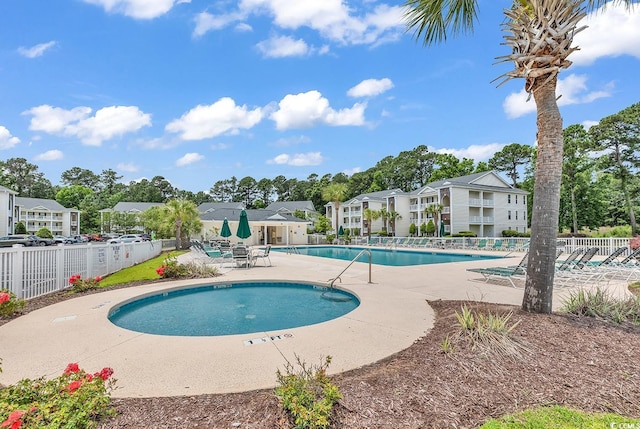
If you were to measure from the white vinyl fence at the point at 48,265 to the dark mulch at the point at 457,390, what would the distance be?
21.2 ft

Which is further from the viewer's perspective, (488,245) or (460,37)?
(488,245)

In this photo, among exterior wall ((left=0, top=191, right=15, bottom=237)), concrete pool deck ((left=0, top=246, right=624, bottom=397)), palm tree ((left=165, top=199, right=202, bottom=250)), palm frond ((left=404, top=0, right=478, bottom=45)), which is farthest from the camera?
exterior wall ((left=0, top=191, right=15, bottom=237))

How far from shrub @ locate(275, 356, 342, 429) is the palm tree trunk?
394 cm

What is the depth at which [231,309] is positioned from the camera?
7945 mm

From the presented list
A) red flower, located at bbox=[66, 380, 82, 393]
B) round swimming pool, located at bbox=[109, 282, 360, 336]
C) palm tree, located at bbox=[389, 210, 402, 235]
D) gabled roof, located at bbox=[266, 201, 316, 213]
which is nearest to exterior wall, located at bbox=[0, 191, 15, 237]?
gabled roof, located at bbox=[266, 201, 316, 213]

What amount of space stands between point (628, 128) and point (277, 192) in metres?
63.8

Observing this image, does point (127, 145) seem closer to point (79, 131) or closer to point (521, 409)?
point (79, 131)

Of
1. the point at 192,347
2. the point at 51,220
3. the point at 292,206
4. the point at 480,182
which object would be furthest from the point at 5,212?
the point at 480,182

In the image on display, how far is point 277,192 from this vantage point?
80.2m

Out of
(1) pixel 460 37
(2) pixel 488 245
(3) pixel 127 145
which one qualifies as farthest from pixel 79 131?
(2) pixel 488 245

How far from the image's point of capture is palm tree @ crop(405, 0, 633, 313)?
4949 millimetres

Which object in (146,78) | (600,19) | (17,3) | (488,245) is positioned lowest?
(488,245)

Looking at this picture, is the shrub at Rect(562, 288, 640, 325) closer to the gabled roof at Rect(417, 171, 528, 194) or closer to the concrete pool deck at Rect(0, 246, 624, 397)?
the concrete pool deck at Rect(0, 246, 624, 397)

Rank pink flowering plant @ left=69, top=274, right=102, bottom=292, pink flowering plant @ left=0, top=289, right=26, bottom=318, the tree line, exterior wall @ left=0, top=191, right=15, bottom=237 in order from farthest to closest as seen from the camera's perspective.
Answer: exterior wall @ left=0, top=191, right=15, bottom=237 < the tree line < pink flowering plant @ left=69, top=274, right=102, bottom=292 < pink flowering plant @ left=0, top=289, right=26, bottom=318
